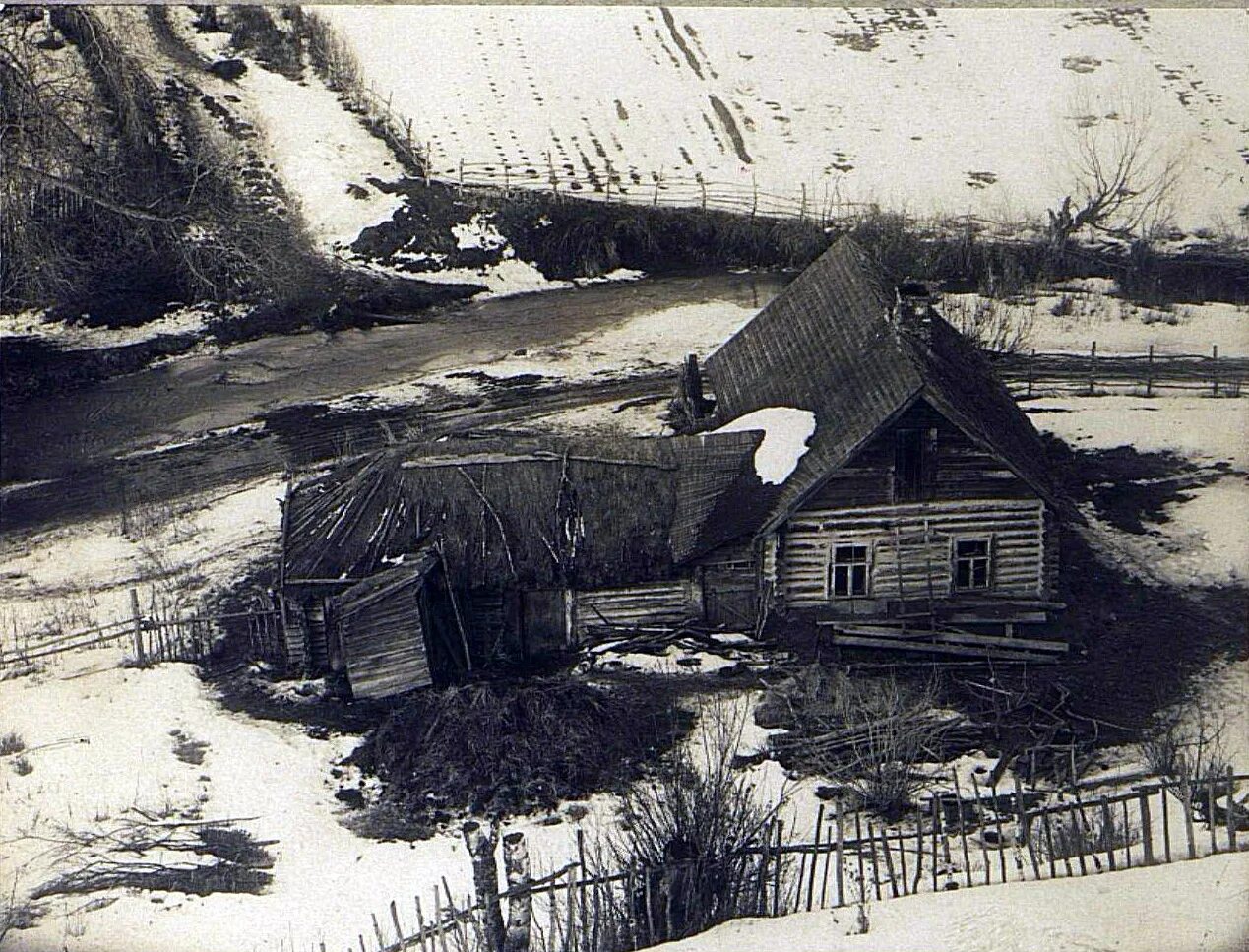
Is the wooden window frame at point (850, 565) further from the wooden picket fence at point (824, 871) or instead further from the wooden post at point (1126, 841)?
the wooden post at point (1126, 841)

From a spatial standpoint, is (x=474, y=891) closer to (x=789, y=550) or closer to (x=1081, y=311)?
(x=789, y=550)

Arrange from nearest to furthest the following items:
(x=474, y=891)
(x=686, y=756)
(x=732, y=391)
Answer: (x=474, y=891) < (x=686, y=756) < (x=732, y=391)

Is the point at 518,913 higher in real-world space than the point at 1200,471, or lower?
lower

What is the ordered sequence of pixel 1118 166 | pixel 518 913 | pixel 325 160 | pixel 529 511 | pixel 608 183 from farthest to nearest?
pixel 529 511
pixel 608 183
pixel 325 160
pixel 1118 166
pixel 518 913

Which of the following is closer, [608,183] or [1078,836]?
[1078,836]

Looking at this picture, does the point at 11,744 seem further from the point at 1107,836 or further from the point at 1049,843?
the point at 1107,836

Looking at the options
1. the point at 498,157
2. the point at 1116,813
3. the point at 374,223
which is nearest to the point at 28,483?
the point at 374,223

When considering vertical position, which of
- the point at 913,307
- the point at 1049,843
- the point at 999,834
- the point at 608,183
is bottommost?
the point at 999,834

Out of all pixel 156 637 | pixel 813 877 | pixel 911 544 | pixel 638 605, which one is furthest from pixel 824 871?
pixel 156 637
